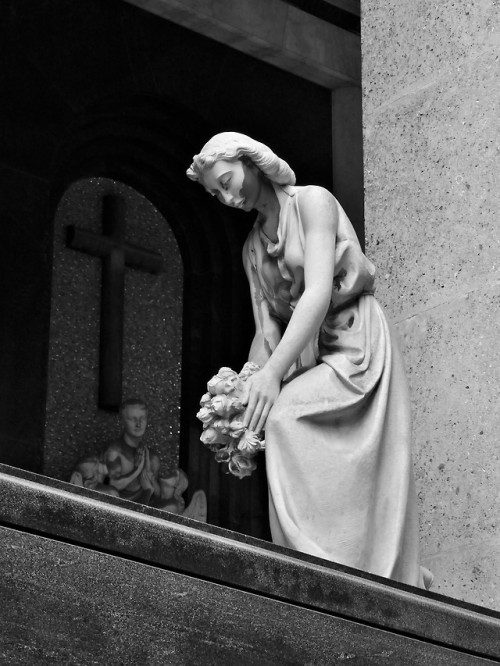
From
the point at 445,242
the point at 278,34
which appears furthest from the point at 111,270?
the point at 445,242

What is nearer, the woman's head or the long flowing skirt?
the long flowing skirt

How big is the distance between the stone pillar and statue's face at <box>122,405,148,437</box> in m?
5.16

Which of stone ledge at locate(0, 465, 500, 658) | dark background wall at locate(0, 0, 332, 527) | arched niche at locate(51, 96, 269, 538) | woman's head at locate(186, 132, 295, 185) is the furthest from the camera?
arched niche at locate(51, 96, 269, 538)

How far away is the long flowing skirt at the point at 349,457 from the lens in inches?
226

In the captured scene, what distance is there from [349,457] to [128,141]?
787 cm

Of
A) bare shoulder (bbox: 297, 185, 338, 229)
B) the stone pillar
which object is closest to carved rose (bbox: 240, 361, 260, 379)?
bare shoulder (bbox: 297, 185, 338, 229)

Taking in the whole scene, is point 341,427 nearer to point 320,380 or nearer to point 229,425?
point 320,380

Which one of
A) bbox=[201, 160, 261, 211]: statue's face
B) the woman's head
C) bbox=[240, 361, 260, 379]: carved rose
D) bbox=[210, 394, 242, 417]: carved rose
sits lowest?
bbox=[210, 394, 242, 417]: carved rose

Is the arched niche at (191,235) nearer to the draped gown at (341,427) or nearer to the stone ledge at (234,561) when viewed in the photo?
the draped gown at (341,427)

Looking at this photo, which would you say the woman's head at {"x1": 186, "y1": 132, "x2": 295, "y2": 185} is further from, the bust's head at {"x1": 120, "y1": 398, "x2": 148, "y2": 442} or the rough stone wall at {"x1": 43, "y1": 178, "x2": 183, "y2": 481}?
the bust's head at {"x1": 120, "y1": 398, "x2": 148, "y2": 442}

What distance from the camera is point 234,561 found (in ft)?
15.8

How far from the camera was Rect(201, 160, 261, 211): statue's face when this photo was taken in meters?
5.96

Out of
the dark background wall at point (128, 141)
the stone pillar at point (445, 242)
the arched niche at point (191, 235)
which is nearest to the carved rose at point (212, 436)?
the stone pillar at point (445, 242)

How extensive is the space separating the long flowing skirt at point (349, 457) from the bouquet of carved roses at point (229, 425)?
0.07 m
